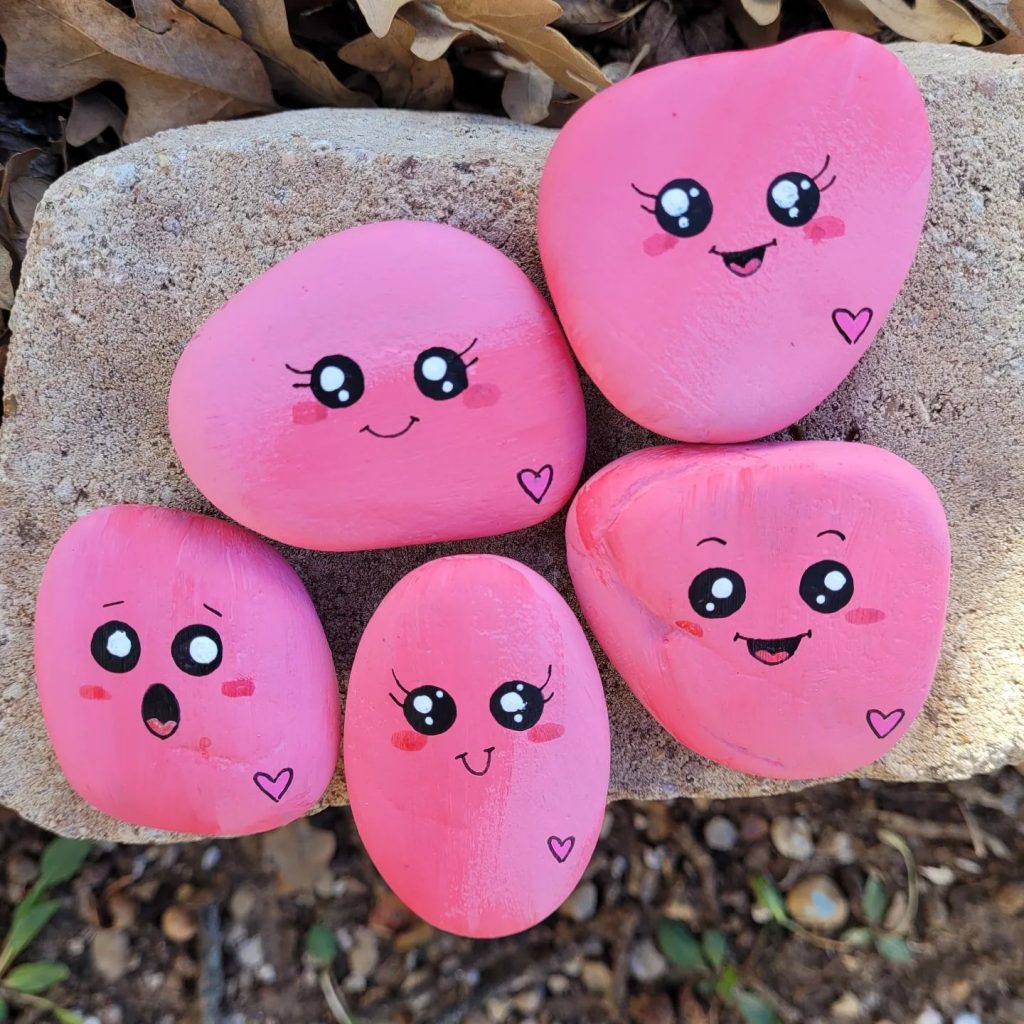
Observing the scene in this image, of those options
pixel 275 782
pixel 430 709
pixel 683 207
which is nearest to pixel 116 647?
pixel 275 782

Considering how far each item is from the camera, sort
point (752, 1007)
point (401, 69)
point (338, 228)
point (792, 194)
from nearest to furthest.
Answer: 1. point (792, 194)
2. point (338, 228)
3. point (401, 69)
4. point (752, 1007)

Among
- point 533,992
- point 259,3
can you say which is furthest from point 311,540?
point 533,992

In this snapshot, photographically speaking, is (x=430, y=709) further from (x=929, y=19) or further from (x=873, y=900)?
(x=929, y=19)

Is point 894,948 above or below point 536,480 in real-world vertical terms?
below

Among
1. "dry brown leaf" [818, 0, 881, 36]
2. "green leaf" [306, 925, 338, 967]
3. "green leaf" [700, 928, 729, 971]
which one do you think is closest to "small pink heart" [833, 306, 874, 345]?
"dry brown leaf" [818, 0, 881, 36]

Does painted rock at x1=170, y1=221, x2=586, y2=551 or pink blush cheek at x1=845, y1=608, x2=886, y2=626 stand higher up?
painted rock at x1=170, y1=221, x2=586, y2=551

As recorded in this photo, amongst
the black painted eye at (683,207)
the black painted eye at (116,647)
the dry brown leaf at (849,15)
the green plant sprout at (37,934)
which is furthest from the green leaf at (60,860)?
the dry brown leaf at (849,15)

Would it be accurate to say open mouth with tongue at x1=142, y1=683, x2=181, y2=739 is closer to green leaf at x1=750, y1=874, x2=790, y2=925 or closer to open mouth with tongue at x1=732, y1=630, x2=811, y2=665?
open mouth with tongue at x1=732, y1=630, x2=811, y2=665
